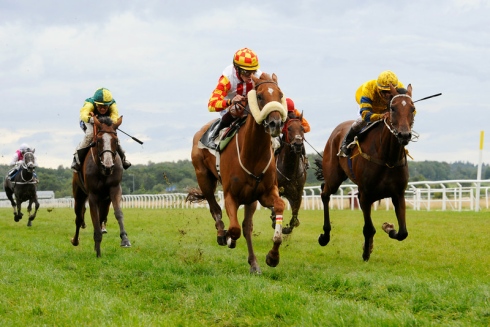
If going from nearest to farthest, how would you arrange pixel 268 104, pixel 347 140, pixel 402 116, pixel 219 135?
pixel 268 104
pixel 402 116
pixel 219 135
pixel 347 140

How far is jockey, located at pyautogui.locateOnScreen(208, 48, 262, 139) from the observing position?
350 inches

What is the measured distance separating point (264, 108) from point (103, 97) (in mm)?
5016

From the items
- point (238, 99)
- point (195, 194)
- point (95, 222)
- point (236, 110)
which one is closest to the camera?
point (238, 99)

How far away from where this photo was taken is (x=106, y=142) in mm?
10992

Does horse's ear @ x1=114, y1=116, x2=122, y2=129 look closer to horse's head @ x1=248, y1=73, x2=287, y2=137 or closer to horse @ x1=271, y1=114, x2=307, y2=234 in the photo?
horse @ x1=271, y1=114, x2=307, y2=234

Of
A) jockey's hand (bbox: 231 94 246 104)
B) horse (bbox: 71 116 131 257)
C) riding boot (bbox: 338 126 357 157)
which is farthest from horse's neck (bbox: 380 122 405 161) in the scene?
horse (bbox: 71 116 131 257)

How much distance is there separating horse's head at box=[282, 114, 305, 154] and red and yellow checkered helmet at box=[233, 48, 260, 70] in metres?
2.55

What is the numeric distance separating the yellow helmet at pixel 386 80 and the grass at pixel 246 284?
7.79 ft

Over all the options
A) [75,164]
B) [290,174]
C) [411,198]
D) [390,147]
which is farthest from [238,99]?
[411,198]

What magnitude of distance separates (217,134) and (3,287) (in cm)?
319

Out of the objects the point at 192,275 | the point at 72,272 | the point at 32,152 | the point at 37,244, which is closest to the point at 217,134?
the point at 192,275

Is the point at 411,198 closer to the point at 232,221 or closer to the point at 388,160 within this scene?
the point at 388,160

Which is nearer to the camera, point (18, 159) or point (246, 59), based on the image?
point (246, 59)

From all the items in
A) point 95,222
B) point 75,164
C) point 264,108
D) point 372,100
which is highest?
point 372,100
